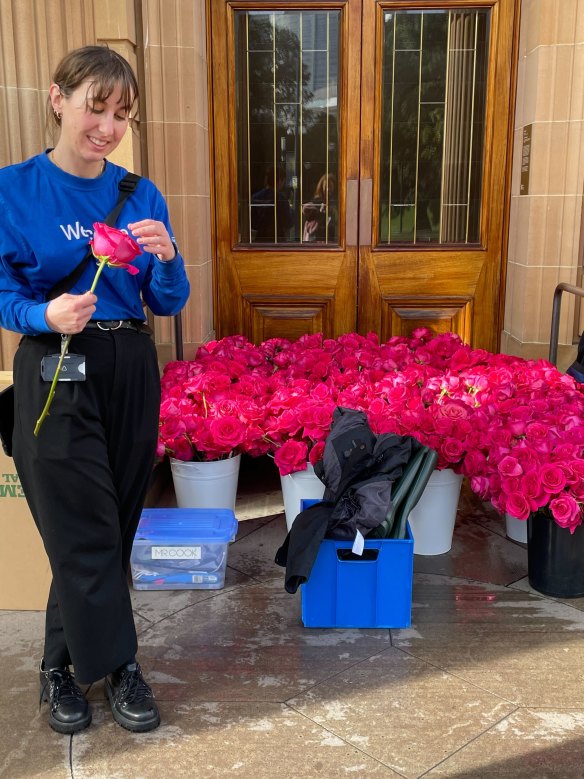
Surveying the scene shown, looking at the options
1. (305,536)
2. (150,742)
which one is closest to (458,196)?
(305,536)

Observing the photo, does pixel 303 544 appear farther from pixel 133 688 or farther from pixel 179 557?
pixel 133 688

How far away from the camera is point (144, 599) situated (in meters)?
3.28

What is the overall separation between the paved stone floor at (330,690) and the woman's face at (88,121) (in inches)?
65.1

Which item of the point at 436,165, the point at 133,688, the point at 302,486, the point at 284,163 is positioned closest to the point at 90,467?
the point at 133,688

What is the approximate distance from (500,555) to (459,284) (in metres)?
2.08

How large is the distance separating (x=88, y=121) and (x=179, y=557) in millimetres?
1805

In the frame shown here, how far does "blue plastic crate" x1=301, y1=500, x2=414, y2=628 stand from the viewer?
3.01 metres

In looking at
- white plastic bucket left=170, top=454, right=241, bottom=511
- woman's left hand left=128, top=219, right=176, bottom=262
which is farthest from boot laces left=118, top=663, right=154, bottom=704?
white plastic bucket left=170, top=454, right=241, bottom=511

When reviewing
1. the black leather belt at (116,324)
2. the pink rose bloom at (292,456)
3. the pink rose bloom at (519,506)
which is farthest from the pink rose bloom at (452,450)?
the black leather belt at (116,324)

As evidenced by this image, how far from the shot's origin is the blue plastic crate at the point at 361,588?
301cm

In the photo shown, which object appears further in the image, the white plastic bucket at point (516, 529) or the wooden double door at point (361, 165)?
the wooden double door at point (361, 165)

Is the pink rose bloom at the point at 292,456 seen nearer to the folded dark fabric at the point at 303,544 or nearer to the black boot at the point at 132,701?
the folded dark fabric at the point at 303,544

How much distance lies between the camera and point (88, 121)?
2.13m

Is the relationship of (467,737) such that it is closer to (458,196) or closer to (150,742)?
(150,742)
